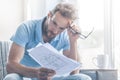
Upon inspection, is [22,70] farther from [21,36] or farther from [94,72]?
[94,72]

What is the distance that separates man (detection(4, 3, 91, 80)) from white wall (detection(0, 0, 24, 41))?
789mm

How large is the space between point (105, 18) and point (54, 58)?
123cm

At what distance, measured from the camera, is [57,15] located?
1.42 m

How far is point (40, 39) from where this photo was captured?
1.52 meters

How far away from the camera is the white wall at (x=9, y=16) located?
89.0 inches

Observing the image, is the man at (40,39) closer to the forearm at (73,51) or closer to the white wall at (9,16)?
the forearm at (73,51)

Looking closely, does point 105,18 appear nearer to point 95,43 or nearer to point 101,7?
point 101,7

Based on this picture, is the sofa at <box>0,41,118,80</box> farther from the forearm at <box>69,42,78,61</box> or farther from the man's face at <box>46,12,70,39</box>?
the man's face at <box>46,12,70,39</box>

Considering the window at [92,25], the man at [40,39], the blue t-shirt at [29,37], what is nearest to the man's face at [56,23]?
the man at [40,39]

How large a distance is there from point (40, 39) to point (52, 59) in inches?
12.7

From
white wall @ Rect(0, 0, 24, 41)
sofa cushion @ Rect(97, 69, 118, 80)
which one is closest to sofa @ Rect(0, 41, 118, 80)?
sofa cushion @ Rect(97, 69, 118, 80)

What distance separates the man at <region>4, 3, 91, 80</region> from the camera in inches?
53.0

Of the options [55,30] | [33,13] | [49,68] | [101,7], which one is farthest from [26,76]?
[101,7]

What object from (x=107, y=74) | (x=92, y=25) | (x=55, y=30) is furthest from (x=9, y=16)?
(x=107, y=74)
